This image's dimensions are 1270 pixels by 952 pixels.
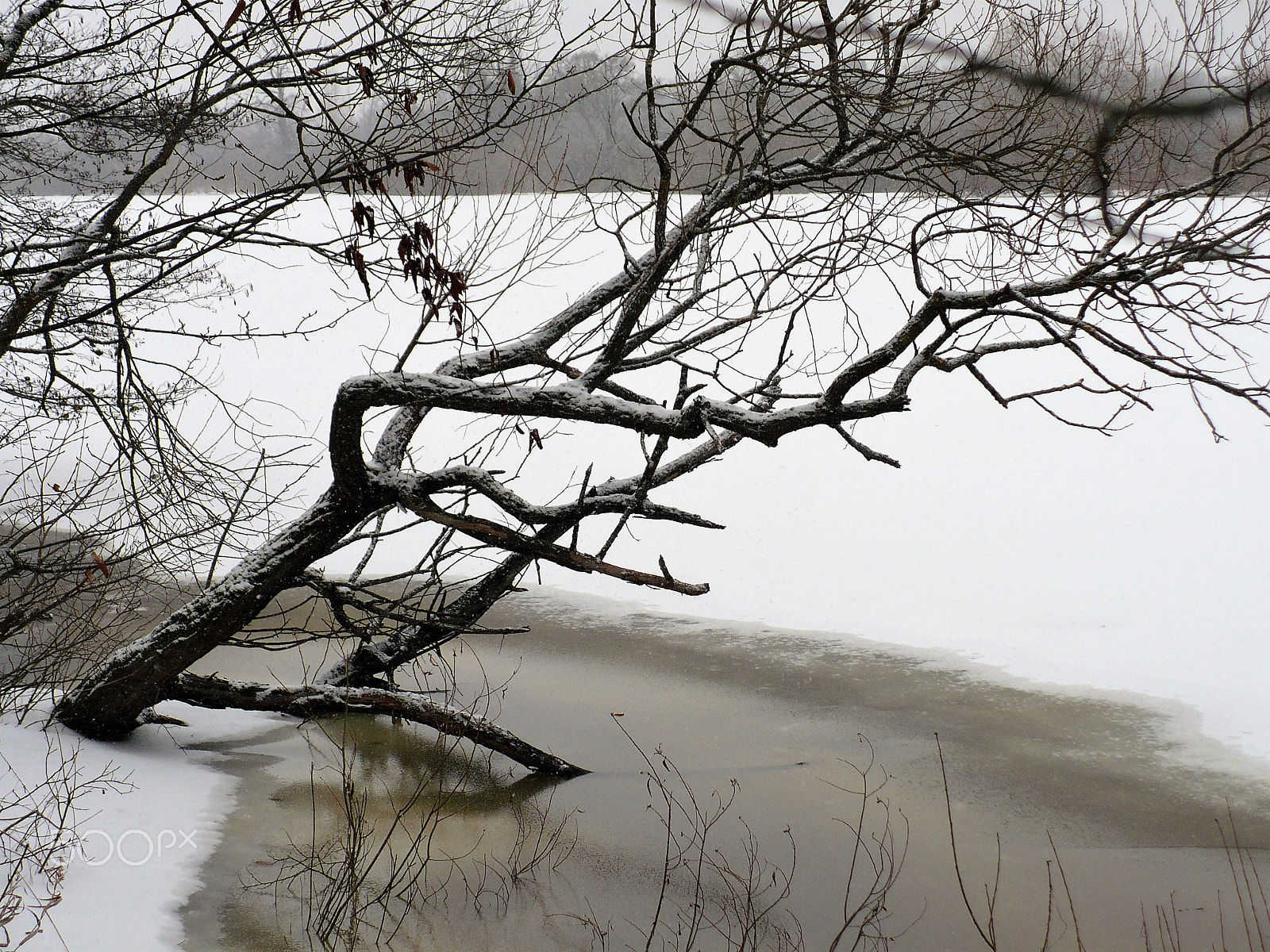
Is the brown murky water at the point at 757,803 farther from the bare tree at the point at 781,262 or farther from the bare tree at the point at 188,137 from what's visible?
the bare tree at the point at 188,137

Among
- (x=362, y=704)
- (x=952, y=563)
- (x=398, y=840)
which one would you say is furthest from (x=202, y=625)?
(x=952, y=563)

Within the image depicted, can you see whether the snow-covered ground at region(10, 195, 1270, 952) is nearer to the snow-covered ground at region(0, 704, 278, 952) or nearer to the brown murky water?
the snow-covered ground at region(0, 704, 278, 952)

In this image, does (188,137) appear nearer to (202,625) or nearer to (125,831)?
(202,625)

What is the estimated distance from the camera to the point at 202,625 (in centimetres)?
530

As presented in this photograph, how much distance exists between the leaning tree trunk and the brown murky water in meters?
0.89

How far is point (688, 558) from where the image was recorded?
12586 mm

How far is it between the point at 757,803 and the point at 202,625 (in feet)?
11.7

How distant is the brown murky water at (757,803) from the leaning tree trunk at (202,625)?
2.91 ft

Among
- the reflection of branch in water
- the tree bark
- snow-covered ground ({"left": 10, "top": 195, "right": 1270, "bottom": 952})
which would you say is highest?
snow-covered ground ({"left": 10, "top": 195, "right": 1270, "bottom": 952})

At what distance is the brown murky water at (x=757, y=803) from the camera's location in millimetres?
4746

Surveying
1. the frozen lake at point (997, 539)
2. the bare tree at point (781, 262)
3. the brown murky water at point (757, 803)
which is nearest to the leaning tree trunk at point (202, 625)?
the bare tree at point (781, 262)

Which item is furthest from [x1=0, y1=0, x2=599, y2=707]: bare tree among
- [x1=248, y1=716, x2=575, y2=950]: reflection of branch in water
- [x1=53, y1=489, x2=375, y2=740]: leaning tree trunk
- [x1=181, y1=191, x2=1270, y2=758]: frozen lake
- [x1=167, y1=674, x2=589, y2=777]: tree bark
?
Result: [x1=181, y1=191, x2=1270, y2=758]: frozen lake

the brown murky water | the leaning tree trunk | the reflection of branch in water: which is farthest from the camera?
the leaning tree trunk

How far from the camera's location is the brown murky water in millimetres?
4746
